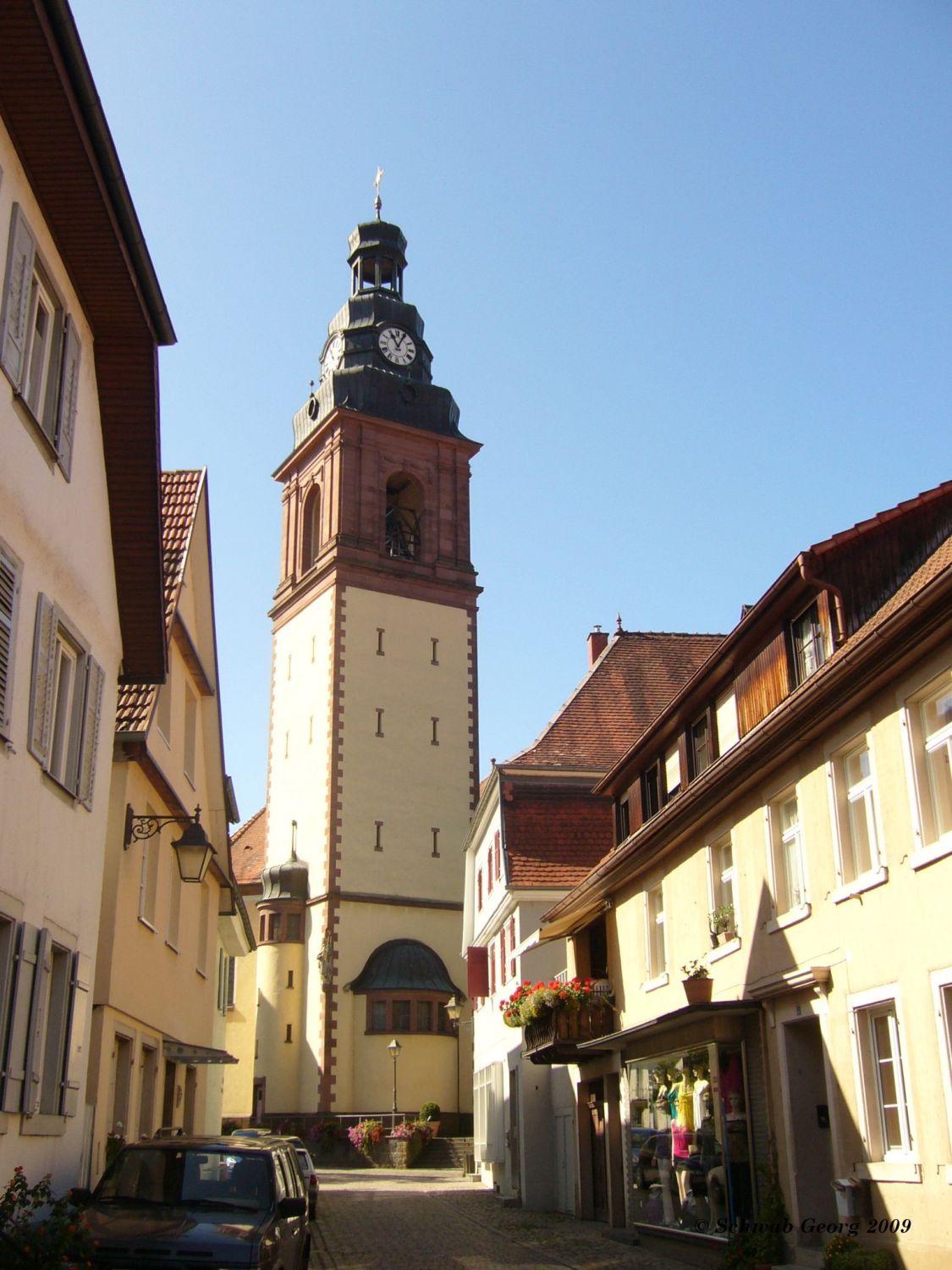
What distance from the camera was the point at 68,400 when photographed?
12.1 meters

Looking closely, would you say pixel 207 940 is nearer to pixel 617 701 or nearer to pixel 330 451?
pixel 617 701

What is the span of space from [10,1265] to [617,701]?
949 inches

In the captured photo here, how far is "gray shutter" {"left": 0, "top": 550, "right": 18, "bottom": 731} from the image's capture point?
10.4 metres

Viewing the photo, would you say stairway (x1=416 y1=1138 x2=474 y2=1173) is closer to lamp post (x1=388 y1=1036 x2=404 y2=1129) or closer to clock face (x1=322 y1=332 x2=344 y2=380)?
lamp post (x1=388 y1=1036 x2=404 y2=1129)

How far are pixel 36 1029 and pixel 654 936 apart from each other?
10.5m

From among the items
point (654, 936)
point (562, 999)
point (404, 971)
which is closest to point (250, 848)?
point (404, 971)

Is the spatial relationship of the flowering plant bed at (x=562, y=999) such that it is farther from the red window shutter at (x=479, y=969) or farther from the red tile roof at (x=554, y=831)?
the red window shutter at (x=479, y=969)

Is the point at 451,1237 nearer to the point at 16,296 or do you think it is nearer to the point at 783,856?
the point at 783,856

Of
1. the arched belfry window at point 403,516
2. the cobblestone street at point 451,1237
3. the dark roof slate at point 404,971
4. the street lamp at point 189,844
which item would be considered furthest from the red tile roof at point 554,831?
the arched belfry window at point 403,516

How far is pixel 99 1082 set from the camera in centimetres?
1526

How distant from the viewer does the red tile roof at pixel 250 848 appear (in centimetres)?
5803

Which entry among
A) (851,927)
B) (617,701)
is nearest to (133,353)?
(851,927)

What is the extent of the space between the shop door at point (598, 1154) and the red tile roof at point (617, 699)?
7.71 meters

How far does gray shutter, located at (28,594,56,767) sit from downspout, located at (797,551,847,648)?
708 centimetres
